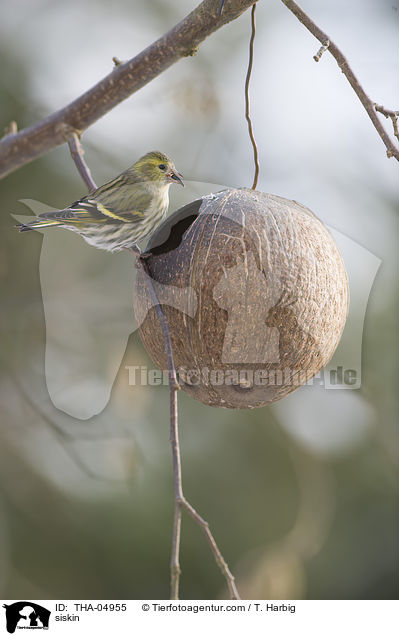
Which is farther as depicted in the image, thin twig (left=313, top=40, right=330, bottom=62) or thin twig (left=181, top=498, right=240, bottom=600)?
thin twig (left=313, top=40, right=330, bottom=62)

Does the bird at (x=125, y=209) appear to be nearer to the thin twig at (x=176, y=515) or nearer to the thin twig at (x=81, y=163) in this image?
the thin twig at (x=81, y=163)

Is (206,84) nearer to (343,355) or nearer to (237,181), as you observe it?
(237,181)

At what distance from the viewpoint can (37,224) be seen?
1655 millimetres

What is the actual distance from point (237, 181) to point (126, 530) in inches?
85.1

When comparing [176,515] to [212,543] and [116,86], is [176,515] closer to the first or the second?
[212,543]

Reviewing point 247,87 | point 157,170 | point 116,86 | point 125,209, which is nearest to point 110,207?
point 125,209

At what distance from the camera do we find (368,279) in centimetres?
231

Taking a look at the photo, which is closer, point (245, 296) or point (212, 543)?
point (212, 543)

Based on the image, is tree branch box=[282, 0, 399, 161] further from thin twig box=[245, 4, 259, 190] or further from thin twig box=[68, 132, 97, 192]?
thin twig box=[68, 132, 97, 192]

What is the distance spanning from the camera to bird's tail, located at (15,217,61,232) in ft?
5.28
